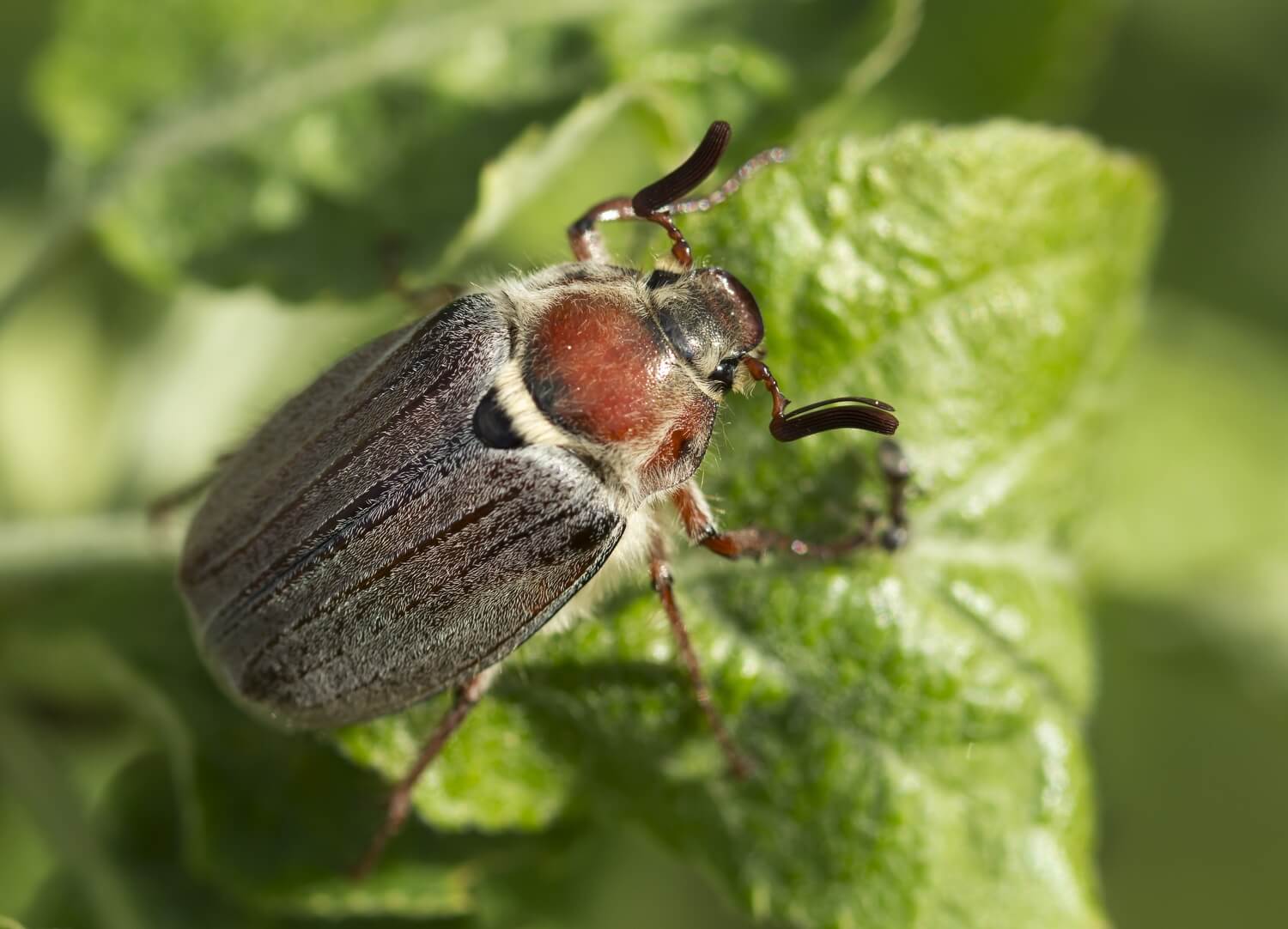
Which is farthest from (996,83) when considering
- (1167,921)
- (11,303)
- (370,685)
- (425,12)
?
(1167,921)

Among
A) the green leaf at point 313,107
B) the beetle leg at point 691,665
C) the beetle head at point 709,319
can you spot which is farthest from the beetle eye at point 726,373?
the green leaf at point 313,107

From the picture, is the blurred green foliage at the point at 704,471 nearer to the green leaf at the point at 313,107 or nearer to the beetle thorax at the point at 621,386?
the green leaf at the point at 313,107

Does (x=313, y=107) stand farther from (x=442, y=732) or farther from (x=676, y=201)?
(x=442, y=732)

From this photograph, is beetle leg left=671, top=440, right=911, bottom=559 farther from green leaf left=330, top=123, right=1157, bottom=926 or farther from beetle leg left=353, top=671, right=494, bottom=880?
beetle leg left=353, top=671, right=494, bottom=880

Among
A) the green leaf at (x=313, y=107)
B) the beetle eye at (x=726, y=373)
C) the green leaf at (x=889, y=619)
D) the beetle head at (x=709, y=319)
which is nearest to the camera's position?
the green leaf at (x=889, y=619)

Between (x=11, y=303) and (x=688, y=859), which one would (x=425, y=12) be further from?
(x=688, y=859)

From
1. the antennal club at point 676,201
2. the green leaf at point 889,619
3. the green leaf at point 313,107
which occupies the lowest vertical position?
the green leaf at point 889,619
